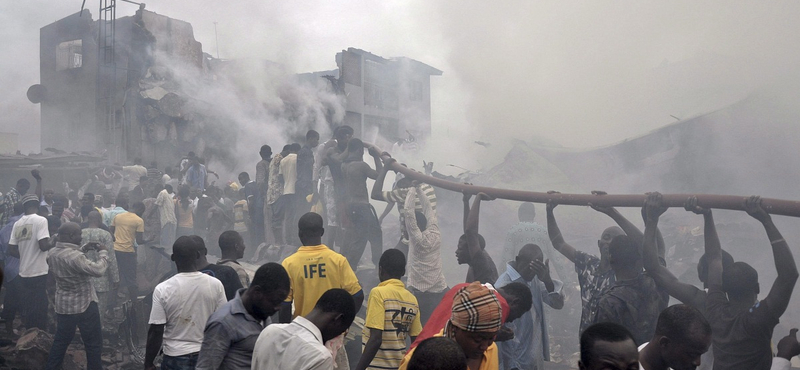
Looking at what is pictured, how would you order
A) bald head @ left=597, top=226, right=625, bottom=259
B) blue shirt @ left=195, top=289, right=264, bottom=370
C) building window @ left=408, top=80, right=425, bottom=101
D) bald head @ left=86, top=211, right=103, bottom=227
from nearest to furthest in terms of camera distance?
blue shirt @ left=195, top=289, right=264, bottom=370 → bald head @ left=597, top=226, right=625, bottom=259 → bald head @ left=86, top=211, right=103, bottom=227 → building window @ left=408, top=80, right=425, bottom=101

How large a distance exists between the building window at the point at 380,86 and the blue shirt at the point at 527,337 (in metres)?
19.0

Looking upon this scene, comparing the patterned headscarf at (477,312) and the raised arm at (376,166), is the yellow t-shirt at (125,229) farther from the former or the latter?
the patterned headscarf at (477,312)

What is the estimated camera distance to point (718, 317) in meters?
3.29

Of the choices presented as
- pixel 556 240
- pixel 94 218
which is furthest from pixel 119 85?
pixel 556 240

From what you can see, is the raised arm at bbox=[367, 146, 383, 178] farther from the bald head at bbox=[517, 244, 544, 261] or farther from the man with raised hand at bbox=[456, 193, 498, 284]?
the bald head at bbox=[517, 244, 544, 261]

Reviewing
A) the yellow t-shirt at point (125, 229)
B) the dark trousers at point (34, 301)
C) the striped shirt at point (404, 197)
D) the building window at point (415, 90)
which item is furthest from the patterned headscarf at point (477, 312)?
the building window at point (415, 90)

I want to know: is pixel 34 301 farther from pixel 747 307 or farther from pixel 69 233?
pixel 747 307

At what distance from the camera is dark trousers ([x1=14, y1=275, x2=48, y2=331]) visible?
708 cm

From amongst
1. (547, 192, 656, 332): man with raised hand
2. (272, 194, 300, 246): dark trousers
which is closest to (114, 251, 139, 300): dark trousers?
(272, 194, 300, 246): dark trousers

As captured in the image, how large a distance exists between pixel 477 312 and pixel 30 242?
6.91 meters

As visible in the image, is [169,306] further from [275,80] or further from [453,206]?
[275,80]

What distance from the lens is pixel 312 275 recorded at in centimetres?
375

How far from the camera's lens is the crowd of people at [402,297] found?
2.39 metres

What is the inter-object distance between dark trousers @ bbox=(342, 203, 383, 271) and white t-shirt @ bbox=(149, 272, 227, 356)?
350 cm
